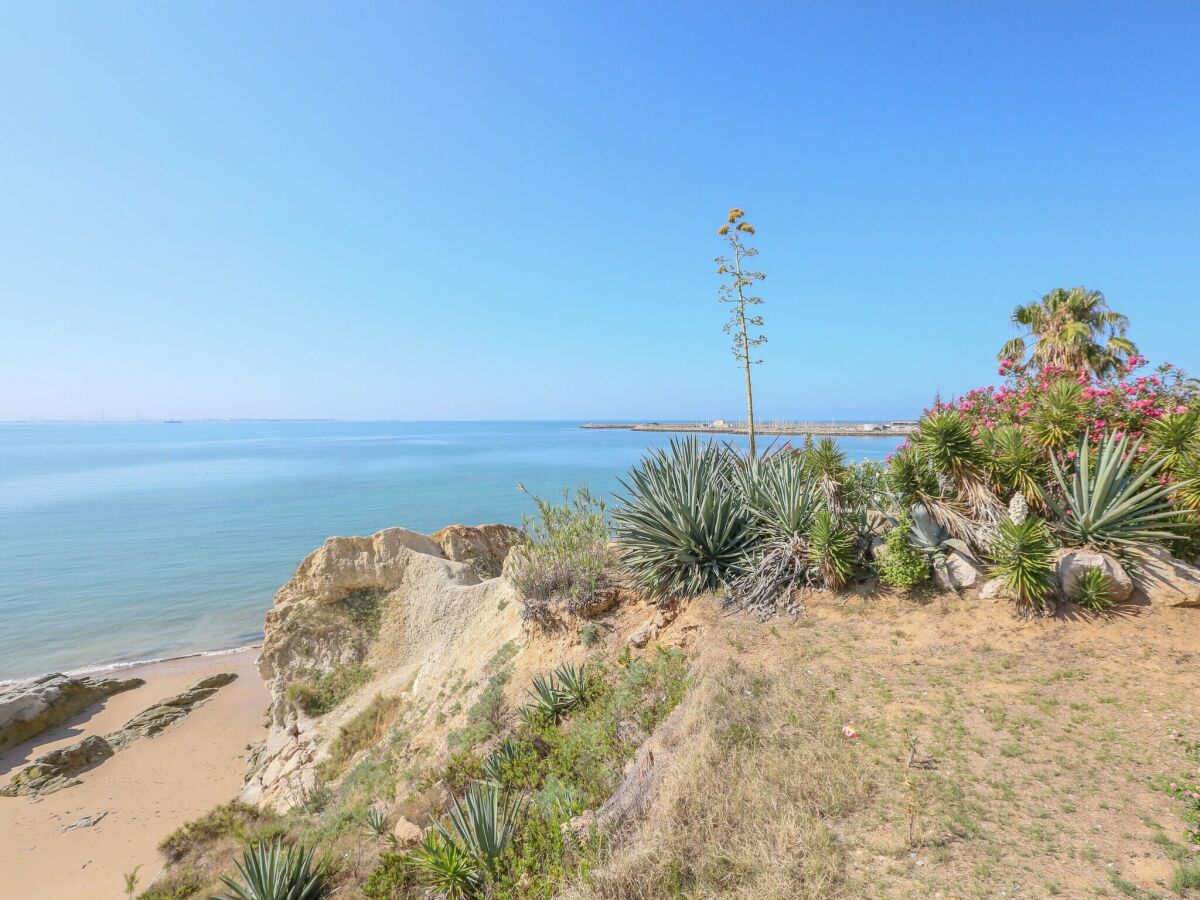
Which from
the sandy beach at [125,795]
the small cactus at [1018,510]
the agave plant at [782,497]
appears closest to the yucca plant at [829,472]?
the agave plant at [782,497]

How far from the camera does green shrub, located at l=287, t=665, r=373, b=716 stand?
1430 centimetres

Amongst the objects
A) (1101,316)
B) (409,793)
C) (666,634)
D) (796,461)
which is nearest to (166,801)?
(409,793)

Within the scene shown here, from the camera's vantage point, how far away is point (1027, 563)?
238 inches

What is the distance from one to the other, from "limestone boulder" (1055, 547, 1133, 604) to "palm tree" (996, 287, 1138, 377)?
50.5ft

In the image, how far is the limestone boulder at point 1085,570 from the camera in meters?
5.93

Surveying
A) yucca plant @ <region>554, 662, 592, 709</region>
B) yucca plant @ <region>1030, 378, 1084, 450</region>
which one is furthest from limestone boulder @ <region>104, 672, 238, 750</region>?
yucca plant @ <region>1030, 378, 1084, 450</region>

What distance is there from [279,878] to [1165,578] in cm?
1067

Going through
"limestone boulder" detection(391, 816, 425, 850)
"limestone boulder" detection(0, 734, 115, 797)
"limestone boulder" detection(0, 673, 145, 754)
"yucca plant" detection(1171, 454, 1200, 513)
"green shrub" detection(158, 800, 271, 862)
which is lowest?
"limestone boulder" detection(0, 734, 115, 797)

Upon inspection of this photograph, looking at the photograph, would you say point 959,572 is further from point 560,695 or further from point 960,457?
point 560,695

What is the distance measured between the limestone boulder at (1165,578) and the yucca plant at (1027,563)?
894 millimetres

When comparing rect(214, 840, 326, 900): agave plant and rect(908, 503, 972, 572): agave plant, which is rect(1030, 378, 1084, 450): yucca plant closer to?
rect(908, 503, 972, 572): agave plant

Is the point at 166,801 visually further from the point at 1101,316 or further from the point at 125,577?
the point at 1101,316

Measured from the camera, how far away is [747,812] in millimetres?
3631

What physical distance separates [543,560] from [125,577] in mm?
32517
